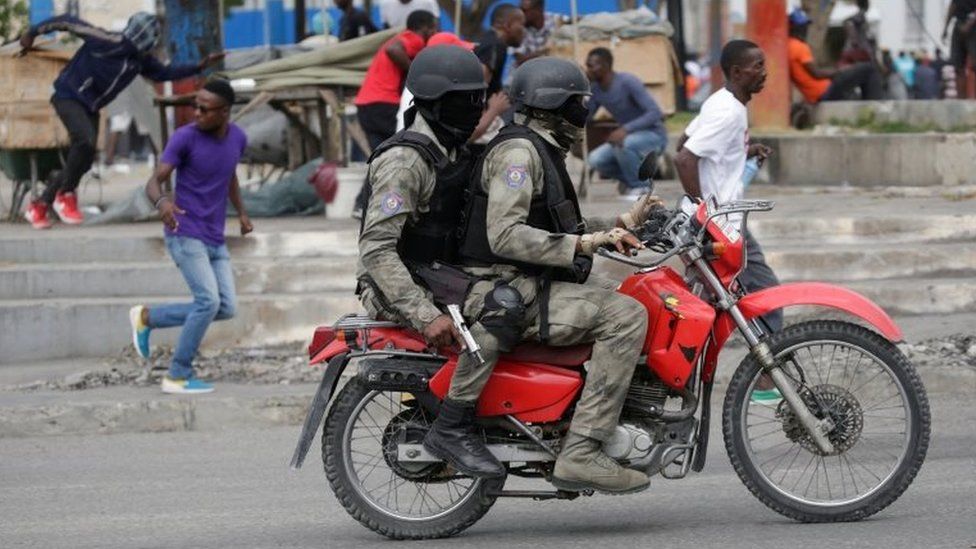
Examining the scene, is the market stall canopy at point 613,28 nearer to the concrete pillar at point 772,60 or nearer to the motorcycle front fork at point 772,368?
the concrete pillar at point 772,60

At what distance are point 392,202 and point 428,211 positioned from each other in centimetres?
21

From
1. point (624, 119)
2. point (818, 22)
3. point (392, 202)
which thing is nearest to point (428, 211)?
point (392, 202)

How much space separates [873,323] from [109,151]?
22244mm

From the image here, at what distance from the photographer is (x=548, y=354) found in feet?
20.5

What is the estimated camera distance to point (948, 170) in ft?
49.4

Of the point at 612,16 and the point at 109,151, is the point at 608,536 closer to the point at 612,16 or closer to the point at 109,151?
the point at 612,16

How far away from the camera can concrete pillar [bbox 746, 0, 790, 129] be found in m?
16.8

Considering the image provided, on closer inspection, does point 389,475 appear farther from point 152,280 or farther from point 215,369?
point 152,280

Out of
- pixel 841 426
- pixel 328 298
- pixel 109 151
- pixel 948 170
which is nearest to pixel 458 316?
pixel 841 426

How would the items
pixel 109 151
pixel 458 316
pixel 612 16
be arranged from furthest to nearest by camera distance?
pixel 109 151, pixel 612 16, pixel 458 316

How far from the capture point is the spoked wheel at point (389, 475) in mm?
6344

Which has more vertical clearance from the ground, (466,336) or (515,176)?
(515,176)

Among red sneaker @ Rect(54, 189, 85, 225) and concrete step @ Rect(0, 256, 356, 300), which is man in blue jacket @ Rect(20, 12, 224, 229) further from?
concrete step @ Rect(0, 256, 356, 300)

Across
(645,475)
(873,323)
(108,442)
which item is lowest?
(108,442)
